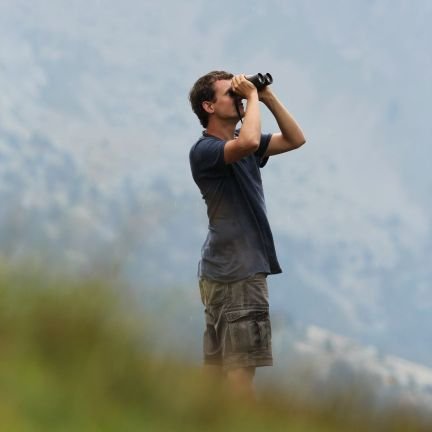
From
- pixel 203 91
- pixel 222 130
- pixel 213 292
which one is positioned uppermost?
pixel 203 91

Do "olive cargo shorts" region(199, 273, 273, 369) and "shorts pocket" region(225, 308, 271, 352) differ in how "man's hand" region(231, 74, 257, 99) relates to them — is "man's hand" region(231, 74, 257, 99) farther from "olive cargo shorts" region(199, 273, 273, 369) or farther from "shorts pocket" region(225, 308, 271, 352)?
"shorts pocket" region(225, 308, 271, 352)

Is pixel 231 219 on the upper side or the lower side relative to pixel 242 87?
lower

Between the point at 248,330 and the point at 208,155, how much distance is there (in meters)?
0.90

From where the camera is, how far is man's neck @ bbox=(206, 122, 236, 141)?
5.88 meters

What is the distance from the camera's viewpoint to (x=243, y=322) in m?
5.46

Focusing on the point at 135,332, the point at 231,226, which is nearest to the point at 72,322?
the point at 135,332

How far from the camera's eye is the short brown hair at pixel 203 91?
5938 millimetres

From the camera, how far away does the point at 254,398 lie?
11.8ft

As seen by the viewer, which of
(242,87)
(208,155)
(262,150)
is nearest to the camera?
(208,155)

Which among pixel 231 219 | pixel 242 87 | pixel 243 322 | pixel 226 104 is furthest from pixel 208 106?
pixel 243 322

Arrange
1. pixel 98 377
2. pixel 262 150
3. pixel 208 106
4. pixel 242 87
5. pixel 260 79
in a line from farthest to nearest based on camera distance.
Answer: pixel 262 150 < pixel 260 79 < pixel 208 106 < pixel 242 87 < pixel 98 377

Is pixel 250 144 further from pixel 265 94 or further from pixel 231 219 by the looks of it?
pixel 265 94

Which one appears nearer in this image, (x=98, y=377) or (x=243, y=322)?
(x=98, y=377)

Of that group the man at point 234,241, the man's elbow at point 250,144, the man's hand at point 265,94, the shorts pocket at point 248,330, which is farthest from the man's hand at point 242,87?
the shorts pocket at point 248,330
